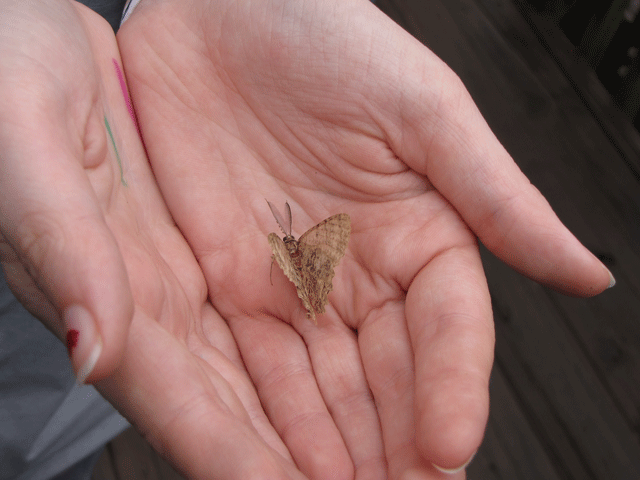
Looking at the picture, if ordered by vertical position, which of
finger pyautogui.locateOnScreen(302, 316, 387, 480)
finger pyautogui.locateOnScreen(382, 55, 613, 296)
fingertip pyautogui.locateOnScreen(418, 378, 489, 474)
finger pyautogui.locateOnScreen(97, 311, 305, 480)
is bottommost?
finger pyautogui.locateOnScreen(302, 316, 387, 480)

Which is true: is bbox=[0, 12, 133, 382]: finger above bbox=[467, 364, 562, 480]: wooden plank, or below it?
above

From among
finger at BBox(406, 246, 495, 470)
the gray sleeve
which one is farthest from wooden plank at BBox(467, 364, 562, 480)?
the gray sleeve

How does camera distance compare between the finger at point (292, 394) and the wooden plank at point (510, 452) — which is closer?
the finger at point (292, 394)

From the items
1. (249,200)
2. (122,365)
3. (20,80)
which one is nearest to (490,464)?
(249,200)

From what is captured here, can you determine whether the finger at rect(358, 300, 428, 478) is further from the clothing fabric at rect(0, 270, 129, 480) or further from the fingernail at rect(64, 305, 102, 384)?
the clothing fabric at rect(0, 270, 129, 480)

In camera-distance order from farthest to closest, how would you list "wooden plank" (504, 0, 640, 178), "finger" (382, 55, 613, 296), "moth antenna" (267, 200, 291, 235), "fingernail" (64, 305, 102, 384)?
"wooden plank" (504, 0, 640, 178) < "moth antenna" (267, 200, 291, 235) < "finger" (382, 55, 613, 296) < "fingernail" (64, 305, 102, 384)

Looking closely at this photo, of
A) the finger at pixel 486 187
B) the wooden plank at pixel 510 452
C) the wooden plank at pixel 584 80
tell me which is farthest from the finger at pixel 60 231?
the wooden plank at pixel 584 80

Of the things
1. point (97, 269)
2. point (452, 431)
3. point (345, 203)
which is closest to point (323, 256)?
point (345, 203)

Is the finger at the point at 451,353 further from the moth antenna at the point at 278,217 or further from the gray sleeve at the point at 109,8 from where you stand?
the gray sleeve at the point at 109,8
